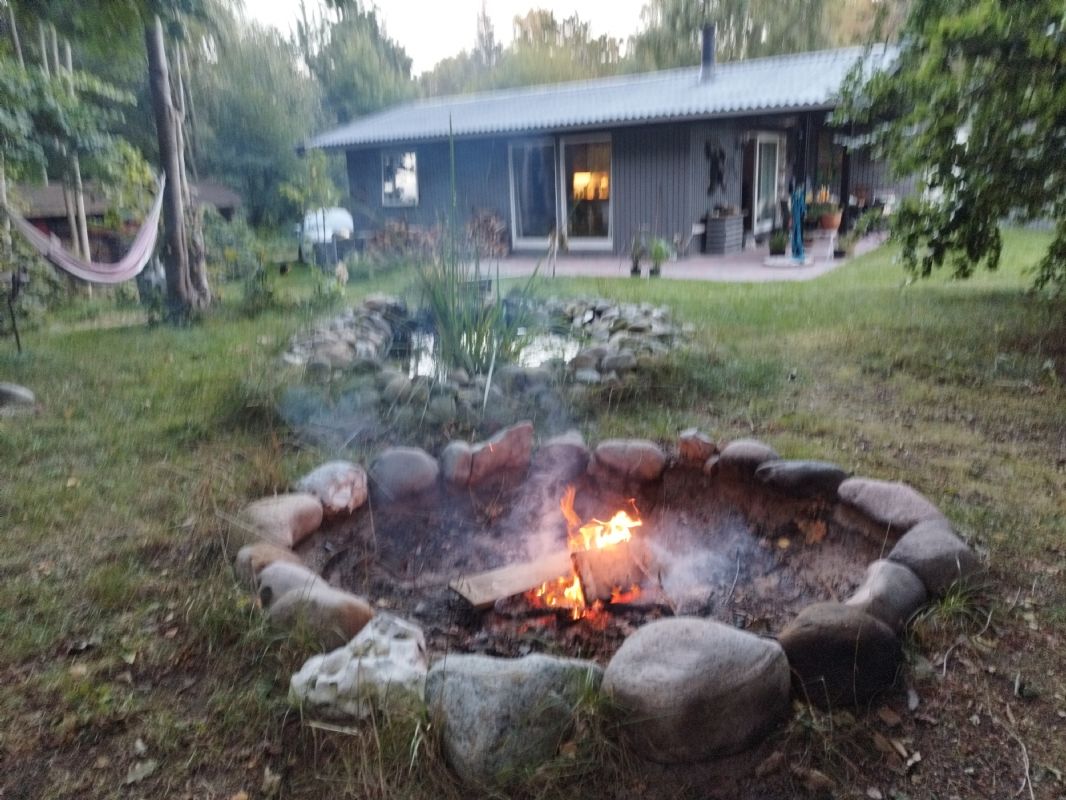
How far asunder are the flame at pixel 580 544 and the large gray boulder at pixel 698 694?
0.55 m

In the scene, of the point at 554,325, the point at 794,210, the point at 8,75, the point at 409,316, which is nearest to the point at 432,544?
the point at 554,325

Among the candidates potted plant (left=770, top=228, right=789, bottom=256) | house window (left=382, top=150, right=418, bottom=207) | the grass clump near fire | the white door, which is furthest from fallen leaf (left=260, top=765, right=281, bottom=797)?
house window (left=382, top=150, right=418, bottom=207)

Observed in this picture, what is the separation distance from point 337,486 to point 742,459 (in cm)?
144

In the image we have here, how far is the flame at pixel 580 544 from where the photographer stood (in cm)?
233

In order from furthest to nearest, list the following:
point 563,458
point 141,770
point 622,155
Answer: point 622,155, point 563,458, point 141,770

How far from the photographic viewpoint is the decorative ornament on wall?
11.1 meters

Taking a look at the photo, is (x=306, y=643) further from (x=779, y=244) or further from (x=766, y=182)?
(x=766, y=182)

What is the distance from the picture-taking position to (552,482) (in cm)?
300

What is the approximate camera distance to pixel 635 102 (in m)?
11.4

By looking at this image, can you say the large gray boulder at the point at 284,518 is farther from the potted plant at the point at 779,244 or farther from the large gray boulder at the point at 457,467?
the potted plant at the point at 779,244

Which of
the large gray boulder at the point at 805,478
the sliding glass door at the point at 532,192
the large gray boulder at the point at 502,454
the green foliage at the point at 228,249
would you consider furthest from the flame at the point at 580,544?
the sliding glass door at the point at 532,192

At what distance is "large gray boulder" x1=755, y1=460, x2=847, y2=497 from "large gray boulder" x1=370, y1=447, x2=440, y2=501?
1205 mm

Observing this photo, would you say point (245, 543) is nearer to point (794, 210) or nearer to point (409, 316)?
point (409, 316)

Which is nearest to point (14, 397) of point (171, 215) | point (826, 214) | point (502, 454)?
point (502, 454)
